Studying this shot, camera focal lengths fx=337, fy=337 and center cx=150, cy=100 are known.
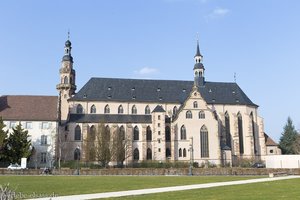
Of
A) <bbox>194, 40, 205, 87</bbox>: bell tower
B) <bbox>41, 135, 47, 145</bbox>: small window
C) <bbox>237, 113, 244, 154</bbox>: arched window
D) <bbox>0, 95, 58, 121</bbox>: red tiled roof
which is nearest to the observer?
<bbox>41, 135, 47, 145</bbox>: small window

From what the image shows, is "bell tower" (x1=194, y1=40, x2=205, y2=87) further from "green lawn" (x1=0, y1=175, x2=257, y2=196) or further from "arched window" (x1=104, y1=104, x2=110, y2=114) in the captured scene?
"green lawn" (x1=0, y1=175, x2=257, y2=196)

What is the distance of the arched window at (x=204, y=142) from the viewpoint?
7450cm

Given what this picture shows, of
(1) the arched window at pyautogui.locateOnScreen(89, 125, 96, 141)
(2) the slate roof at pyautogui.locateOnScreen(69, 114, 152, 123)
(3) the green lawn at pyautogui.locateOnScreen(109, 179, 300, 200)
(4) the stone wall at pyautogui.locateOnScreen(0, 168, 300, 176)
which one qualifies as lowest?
(4) the stone wall at pyautogui.locateOnScreen(0, 168, 300, 176)

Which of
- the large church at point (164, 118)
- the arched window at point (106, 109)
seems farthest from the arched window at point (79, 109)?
the arched window at point (106, 109)

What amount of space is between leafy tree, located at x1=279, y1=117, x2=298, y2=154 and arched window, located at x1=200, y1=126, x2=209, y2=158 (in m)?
34.9

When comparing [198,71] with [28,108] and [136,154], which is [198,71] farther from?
[28,108]

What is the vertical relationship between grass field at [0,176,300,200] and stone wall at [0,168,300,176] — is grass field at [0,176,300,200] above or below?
above

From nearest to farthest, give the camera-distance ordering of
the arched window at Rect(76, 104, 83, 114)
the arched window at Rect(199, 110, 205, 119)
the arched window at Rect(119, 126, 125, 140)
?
the arched window at Rect(119, 126, 125, 140)
the arched window at Rect(199, 110, 205, 119)
the arched window at Rect(76, 104, 83, 114)

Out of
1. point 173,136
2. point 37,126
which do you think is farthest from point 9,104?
point 173,136

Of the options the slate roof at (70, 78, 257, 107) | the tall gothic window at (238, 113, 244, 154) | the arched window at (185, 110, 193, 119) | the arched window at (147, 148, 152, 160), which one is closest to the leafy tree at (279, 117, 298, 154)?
the slate roof at (70, 78, 257, 107)

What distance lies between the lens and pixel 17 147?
61688mm

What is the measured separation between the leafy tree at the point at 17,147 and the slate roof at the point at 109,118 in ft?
45.1

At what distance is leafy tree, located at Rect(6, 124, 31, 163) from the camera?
61.3m

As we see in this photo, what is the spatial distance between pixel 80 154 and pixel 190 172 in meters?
33.3
